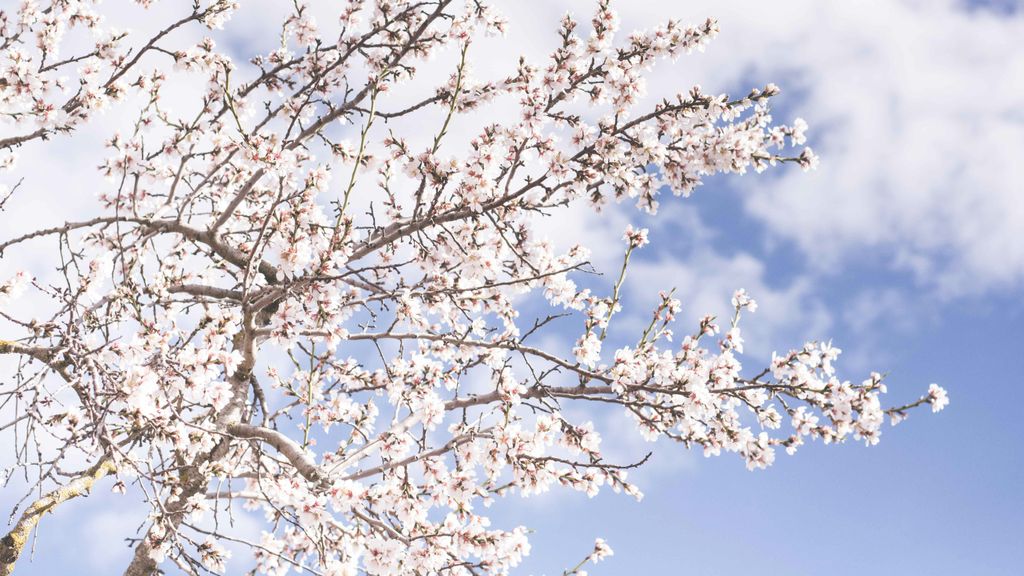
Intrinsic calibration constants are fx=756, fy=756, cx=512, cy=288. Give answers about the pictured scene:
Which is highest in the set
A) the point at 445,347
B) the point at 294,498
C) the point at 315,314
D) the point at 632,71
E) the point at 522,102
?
the point at 632,71

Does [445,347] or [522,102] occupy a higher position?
[522,102]

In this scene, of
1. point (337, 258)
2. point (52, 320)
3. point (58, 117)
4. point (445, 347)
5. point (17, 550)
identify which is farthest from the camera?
point (445, 347)

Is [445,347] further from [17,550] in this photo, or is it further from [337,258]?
[17,550]

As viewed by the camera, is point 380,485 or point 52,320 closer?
point 52,320

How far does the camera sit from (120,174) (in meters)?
7.00

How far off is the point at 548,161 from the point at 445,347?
2.61 m

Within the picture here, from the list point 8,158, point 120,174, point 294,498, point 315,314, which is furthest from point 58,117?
point 294,498

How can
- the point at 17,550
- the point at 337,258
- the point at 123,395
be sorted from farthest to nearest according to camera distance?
the point at 17,550 < the point at 337,258 < the point at 123,395

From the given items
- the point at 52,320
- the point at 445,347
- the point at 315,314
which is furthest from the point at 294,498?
the point at 445,347

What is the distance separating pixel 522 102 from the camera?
6172mm

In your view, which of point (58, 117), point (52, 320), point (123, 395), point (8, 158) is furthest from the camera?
point (8, 158)

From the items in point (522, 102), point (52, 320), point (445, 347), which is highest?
point (522, 102)

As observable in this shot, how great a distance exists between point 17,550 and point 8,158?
3.72 meters

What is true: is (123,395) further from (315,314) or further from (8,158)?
(8,158)
